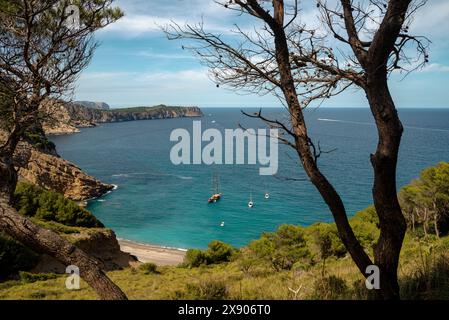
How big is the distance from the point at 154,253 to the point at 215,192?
22.6 m

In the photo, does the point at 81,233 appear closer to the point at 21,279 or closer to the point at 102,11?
the point at 21,279

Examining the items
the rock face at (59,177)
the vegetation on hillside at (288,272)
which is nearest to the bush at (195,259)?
the vegetation on hillside at (288,272)

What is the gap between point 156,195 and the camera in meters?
59.6

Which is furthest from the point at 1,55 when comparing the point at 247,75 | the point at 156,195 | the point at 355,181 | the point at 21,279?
the point at 355,181

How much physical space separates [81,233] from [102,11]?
2260 centimetres

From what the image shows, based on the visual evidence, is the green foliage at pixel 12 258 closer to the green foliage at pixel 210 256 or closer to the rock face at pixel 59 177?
the green foliage at pixel 210 256

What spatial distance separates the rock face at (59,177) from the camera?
56.3 m

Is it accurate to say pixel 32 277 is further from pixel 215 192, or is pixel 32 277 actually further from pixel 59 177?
pixel 59 177

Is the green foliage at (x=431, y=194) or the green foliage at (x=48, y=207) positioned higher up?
the green foliage at (x=431, y=194)

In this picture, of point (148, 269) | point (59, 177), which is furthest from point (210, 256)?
point (59, 177)

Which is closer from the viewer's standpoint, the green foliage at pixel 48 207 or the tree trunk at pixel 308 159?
the tree trunk at pixel 308 159

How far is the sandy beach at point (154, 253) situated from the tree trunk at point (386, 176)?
Answer: 106ft

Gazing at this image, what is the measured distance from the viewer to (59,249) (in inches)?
175

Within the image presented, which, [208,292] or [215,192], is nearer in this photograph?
[208,292]
